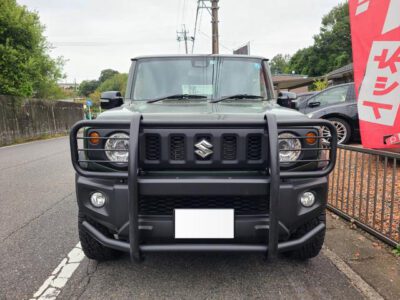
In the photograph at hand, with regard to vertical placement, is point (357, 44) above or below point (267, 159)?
above

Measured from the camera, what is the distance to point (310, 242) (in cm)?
233

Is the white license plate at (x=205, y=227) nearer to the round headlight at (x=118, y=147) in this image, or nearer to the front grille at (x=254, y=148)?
the front grille at (x=254, y=148)

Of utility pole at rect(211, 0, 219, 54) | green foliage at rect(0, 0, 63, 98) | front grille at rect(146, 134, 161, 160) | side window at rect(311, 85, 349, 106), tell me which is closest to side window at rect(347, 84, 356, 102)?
side window at rect(311, 85, 349, 106)

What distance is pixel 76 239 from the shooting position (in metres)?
3.31

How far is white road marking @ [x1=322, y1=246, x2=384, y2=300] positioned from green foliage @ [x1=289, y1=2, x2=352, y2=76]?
1816 inches

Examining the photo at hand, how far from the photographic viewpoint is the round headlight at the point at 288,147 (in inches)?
85.0

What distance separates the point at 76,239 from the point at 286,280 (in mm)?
2162

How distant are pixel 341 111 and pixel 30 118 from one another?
15.7 meters

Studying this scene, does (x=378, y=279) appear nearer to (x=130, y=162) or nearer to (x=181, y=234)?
Answer: (x=181, y=234)

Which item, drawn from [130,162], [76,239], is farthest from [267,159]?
[76,239]

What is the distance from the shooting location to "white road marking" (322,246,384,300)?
2285 mm

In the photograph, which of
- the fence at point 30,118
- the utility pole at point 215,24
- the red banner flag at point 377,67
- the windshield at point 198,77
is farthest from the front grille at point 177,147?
the utility pole at point 215,24

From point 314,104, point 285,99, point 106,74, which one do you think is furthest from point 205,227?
point 106,74

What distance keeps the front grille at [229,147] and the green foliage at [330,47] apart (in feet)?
154
